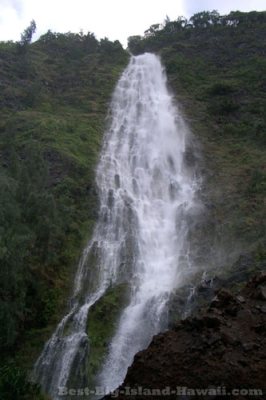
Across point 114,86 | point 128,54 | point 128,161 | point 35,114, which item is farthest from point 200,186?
point 128,54

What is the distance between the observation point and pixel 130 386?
11758 mm

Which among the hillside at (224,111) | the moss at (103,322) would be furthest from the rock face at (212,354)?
the hillside at (224,111)

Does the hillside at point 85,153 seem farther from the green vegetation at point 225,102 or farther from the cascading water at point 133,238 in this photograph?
the cascading water at point 133,238

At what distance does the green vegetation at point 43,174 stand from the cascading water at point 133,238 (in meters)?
0.84

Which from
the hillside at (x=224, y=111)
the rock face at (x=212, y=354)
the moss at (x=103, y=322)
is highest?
the hillside at (x=224, y=111)

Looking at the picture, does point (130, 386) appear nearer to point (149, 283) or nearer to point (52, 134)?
point (149, 283)

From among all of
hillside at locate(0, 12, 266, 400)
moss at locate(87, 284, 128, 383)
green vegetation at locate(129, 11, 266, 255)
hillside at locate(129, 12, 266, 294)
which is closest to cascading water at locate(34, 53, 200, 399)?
moss at locate(87, 284, 128, 383)

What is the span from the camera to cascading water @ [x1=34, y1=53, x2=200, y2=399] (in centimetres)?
1998

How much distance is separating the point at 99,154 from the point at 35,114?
8163mm

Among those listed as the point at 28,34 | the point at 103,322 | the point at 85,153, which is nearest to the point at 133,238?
the point at 103,322

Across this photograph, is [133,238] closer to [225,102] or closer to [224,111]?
[224,111]

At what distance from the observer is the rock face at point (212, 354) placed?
10914mm

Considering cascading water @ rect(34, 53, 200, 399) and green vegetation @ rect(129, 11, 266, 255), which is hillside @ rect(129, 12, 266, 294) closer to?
green vegetation @ rect(129, 11, 266, 255)

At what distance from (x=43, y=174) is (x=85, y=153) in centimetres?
1062
